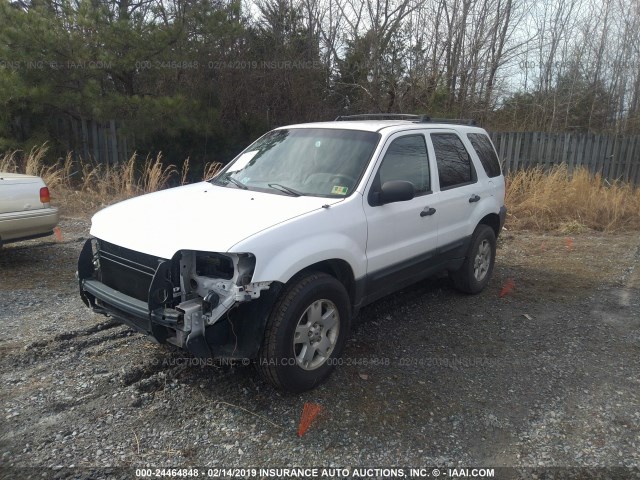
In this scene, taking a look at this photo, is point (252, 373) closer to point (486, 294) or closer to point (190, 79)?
point (486, 294)

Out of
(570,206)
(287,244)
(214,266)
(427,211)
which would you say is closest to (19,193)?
(214,266)

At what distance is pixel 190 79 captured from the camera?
49.5 ft

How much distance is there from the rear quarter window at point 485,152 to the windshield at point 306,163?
183 centimetres

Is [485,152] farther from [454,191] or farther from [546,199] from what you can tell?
[546,199]

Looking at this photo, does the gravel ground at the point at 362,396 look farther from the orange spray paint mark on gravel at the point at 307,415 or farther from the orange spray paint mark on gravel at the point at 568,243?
the orange spray paint mark on gravel at the point at 568,243

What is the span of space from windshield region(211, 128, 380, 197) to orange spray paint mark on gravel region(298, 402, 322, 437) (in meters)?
1.58

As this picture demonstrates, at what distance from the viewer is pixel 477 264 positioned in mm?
5645

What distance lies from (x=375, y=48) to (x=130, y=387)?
50.6ft

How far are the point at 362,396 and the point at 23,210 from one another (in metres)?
4.70

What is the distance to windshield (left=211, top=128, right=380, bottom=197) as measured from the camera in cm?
401

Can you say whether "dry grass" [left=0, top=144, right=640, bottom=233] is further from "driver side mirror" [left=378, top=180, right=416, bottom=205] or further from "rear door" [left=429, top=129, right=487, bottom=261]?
"driver side mirror" [left=378, top=180, right=416, bottom=205]

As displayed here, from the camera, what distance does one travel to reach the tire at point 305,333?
3.20 metres

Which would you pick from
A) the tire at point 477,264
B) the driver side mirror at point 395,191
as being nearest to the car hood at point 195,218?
the driver side mirror at point 395,191

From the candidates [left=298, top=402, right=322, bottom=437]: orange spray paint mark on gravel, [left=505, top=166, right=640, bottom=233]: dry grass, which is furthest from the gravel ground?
[left=505, top=166, right=640, bottom=233]: dry grass
